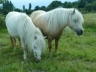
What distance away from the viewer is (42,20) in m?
7.20

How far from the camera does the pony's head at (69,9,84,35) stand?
6609 mm

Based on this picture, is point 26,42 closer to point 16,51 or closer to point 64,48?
point 16,51

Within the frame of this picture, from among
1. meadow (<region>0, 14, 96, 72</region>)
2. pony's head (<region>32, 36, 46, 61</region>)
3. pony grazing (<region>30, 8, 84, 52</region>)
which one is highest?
pony grazing (<region>30, 8, 84, 52</region>)

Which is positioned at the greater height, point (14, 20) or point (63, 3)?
point (14, 20)

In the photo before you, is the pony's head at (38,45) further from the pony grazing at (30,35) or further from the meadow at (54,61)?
the meadow at (54,61)

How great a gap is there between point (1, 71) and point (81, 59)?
2607 millimetres

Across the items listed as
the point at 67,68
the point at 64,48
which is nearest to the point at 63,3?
the point at 64,48

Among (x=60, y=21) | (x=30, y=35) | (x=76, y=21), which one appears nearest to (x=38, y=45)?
(x=30, y=35)

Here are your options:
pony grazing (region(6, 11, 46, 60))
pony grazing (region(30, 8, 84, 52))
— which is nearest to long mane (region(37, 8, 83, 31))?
pony grazing (region(30, 8, 84, 52))

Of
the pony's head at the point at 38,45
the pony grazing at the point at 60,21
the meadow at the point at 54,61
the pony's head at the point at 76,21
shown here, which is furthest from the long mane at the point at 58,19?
the meadow at the point at 54,61

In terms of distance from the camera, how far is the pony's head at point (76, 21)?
21.7ft

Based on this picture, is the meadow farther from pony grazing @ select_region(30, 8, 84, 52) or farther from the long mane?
the long mane

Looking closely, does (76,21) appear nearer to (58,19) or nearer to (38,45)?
(58,19)

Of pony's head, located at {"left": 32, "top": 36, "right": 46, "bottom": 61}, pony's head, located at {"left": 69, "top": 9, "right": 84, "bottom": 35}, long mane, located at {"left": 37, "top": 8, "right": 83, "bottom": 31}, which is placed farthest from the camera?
long mane, located at {"left": 37, "top": 8, "right": 83, "bottom": 31}
